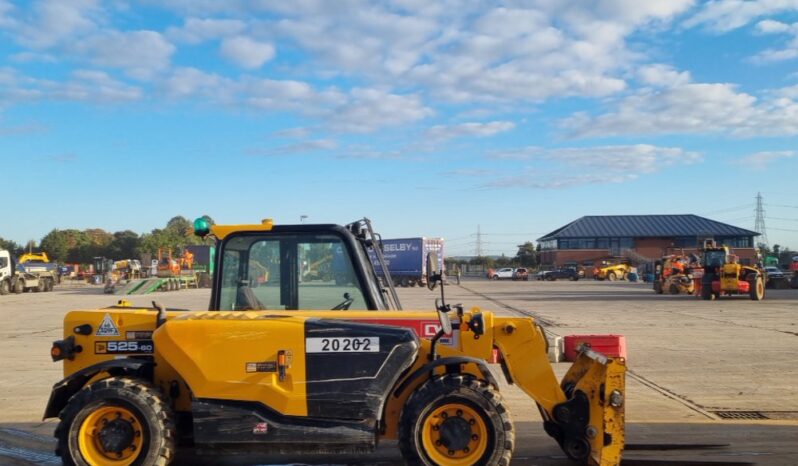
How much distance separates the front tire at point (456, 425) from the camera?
5156mm

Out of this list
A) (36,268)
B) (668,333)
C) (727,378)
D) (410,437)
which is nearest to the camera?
(410,437)

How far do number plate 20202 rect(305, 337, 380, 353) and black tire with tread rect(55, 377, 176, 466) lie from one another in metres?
1.29

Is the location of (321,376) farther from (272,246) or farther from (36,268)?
(36,268)

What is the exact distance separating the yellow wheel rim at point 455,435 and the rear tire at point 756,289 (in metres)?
31.3

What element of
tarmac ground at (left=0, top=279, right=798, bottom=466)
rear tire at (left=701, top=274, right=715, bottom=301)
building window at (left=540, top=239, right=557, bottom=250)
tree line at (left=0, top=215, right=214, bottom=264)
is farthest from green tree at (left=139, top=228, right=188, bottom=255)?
tarmac ground at (left=0, top=279, right=798, bottom=466)

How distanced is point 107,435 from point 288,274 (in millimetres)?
1935

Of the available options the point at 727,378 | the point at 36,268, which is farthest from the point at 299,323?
the point at 36,268

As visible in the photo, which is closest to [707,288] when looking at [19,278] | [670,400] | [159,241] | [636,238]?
[670,400]

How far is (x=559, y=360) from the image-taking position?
6086 millimetres

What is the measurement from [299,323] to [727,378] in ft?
26.8

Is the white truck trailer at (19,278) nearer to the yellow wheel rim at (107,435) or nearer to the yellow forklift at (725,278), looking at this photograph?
the yellow forklift at (725,278)

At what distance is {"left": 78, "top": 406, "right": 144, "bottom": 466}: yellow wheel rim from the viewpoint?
530 centimetres

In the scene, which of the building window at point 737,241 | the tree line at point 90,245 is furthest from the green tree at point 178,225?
the building window at point 737,241

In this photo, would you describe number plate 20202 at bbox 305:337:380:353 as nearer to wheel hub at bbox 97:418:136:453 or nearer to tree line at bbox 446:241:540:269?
wheel hub at bbox 97:418:136:453
